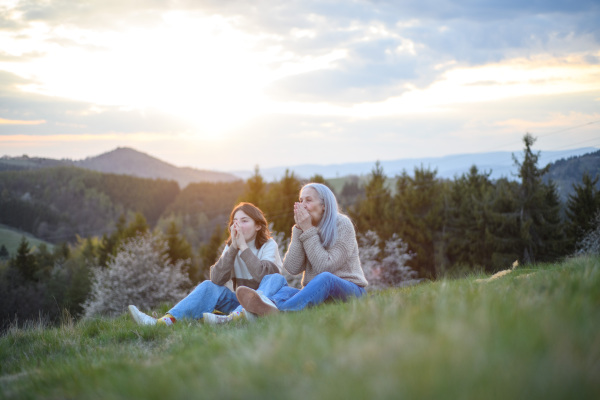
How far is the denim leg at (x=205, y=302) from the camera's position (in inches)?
247

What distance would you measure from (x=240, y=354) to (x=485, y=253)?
4106 cm

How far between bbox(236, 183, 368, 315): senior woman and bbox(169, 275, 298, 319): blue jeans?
0.86 metres

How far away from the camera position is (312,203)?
6453mm

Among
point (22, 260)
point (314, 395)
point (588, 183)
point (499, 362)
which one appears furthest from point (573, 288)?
point (22, 260)

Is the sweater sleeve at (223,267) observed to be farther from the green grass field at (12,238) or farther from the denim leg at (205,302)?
the green grass field at (12,238)

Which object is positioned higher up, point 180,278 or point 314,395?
point 314,395

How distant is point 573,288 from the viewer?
316 cm

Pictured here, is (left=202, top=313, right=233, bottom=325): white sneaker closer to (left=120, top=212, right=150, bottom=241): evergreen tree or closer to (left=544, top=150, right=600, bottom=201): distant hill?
(left=544, top=150, right=600, bottom=201): distant hill

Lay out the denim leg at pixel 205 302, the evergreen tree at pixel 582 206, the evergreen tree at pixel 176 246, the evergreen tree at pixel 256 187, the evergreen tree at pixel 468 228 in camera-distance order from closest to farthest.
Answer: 1. the denim leg at pixel 205 302
2. the evergreen tree at pixel 468 228
3. the evergreen tree at pixel 582 206
4. the evergreen tree at pixel 256 187
5. the evergreen tree at pixel 176 246

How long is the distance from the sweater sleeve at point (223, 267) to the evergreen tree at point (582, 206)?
133 ft

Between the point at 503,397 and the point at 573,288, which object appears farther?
the point at 573,288

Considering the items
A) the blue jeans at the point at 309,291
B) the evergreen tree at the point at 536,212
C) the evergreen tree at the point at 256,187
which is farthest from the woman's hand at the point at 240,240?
the evergreen tree at the point at 536,212

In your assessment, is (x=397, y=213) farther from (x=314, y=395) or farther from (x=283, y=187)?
(x=314, y=395)

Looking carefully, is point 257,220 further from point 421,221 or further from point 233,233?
point 421,221
